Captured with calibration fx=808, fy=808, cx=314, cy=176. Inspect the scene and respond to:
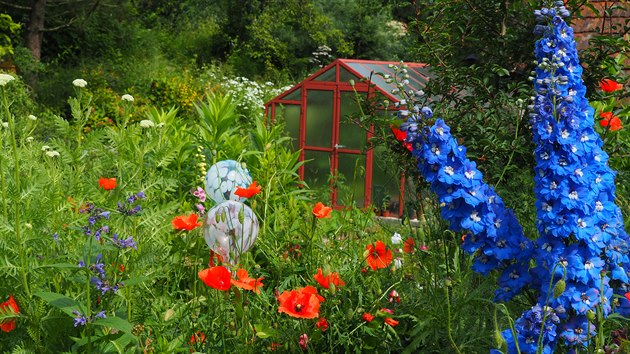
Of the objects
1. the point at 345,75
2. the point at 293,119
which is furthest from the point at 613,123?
the point at 293,119

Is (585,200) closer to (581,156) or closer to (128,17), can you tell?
(581,156)

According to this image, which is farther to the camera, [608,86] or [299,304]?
[608,86]

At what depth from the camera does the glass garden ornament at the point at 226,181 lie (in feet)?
13.1

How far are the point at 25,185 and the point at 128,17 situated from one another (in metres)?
15.0

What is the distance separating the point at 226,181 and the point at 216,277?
201 centimetres

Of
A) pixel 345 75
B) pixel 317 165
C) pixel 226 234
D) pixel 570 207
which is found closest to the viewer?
pixel 570 207

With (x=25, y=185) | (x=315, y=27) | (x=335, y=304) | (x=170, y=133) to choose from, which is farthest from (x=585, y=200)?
(x=315, y=27)

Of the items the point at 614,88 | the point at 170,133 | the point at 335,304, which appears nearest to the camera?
the point at 335,304

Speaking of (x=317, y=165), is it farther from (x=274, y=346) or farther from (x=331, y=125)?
(x=274, y=346)

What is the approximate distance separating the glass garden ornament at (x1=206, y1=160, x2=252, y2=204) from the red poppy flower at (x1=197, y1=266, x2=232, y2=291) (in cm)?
186

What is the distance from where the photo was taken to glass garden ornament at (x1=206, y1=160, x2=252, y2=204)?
13.1ft

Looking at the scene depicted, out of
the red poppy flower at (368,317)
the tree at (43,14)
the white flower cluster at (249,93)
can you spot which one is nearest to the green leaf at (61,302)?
the red poppy flower at (368,317)

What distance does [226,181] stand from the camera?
13.2 ft

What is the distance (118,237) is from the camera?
2.28 meters
